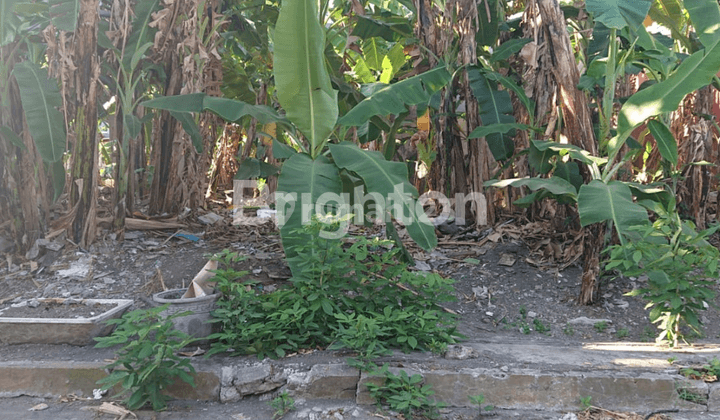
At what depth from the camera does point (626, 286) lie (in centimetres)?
455

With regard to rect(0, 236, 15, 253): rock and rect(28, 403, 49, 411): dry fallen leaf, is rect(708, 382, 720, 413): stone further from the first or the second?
rect(0, 236, 15, 253): rock

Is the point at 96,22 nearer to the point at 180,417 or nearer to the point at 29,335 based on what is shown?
the point at 29,335

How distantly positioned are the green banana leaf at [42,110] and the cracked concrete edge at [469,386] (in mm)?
1939

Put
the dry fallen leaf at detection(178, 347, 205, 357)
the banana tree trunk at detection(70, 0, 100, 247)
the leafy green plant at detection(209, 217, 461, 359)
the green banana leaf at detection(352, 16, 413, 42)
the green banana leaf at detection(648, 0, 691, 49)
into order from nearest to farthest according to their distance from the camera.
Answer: the leafy green plant at detection(209, 217, 461, 359), the dry fallen leaf at detection(178, 347, 205, 357), the banana tree trunk at detection(70, 0, 100, 247), the green banana leaf at detection(648, 0, 691, 49), the green banana leaf at detection(352, 16, 413, 42)

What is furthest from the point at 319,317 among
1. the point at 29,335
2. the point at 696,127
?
the point at 696,127

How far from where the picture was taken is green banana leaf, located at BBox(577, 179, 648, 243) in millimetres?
3439

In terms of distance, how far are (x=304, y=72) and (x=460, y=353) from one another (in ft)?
6.66

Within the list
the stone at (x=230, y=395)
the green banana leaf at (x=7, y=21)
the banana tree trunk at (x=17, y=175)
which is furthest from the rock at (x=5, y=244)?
the stone at (x=230, y=395)

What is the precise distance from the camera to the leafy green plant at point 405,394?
2.76 metres

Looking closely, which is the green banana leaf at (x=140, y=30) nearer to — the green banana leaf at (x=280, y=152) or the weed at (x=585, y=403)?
the green banana leaf at (x=280, y=152)

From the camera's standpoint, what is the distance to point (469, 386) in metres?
2.99

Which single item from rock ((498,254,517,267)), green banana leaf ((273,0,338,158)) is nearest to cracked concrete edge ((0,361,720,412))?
green banana leaf ((273,0,338,158))

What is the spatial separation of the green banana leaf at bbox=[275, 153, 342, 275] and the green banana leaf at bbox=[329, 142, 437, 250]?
0.59ft

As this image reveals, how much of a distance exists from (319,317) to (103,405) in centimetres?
121
